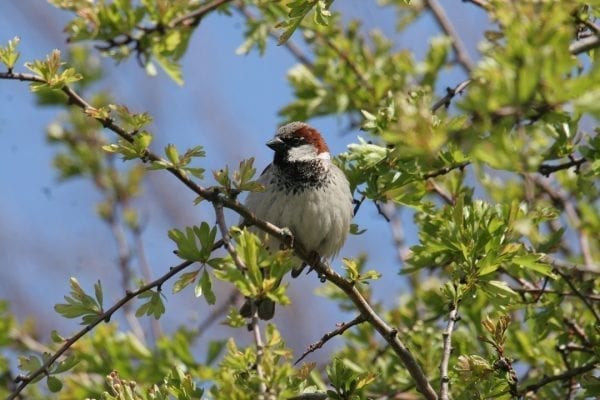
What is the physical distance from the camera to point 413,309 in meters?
3.96

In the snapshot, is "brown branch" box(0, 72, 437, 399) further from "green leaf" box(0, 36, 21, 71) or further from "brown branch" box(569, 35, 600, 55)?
"brown branch" box(569, 35, 600, 55)

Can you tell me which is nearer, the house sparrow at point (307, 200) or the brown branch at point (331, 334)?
the brown branch at point (331, 334)

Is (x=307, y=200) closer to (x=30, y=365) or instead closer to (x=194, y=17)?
(x=194, y=17)

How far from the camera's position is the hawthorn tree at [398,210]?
1678mm

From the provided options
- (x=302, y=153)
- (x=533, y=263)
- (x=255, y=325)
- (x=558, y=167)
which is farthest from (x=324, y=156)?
(x=255, y=325)

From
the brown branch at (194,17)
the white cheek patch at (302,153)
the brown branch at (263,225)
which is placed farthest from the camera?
the white cheek patch at (302,153)

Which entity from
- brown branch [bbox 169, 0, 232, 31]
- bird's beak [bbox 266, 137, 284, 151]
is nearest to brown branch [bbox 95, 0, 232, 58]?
brown branch [bbox 169, 0, 232, 31]

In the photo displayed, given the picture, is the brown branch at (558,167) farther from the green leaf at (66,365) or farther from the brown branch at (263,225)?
the green leaf at (66,365)

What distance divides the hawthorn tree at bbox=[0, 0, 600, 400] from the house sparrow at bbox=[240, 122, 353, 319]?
25 centimetres

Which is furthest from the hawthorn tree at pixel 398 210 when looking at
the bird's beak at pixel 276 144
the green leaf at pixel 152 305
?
the bird's beak at pixel 276 144

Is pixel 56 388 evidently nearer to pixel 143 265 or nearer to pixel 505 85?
pixel 505 85

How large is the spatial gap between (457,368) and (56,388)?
3.41 ft

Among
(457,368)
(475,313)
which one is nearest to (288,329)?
(475,313)

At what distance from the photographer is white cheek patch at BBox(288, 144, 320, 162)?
3613 millimetres
